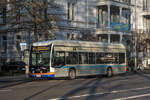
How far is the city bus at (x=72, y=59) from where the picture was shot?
23406 mm

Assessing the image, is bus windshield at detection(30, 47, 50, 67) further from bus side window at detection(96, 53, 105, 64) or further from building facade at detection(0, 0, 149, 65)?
building facade at detection(0, 0, 149, 65)

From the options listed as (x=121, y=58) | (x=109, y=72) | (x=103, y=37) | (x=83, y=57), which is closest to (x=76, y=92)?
(x=83, y=57)

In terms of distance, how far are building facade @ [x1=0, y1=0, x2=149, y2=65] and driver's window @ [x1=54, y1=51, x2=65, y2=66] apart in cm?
1208

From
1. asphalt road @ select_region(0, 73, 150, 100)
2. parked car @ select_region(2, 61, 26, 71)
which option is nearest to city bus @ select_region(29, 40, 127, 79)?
asphalt road @ select_region(0, 73, 150, 100)

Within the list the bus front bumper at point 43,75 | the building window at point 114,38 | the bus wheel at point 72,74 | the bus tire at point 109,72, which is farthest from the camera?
the building window at point 114,38

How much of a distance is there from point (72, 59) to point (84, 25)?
2074 centimetres

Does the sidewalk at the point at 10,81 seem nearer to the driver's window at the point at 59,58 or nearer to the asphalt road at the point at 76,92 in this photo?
the asphalt road at the point at 76,92

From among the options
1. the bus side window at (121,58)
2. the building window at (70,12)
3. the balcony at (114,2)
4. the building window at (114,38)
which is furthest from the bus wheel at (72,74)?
the building window at (114,38)

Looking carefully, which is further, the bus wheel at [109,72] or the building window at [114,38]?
the building window at [114,38]

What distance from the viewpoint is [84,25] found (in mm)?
45406

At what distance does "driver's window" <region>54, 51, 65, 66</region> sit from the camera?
924 inches

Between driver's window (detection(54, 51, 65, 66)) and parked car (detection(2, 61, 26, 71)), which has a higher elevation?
driver's window (detection(54, 51, 65, 66))

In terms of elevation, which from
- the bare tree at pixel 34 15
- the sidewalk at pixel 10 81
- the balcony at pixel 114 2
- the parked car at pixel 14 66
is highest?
the balcony at pixel 114 2

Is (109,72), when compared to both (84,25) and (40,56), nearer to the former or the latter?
(40,56)
